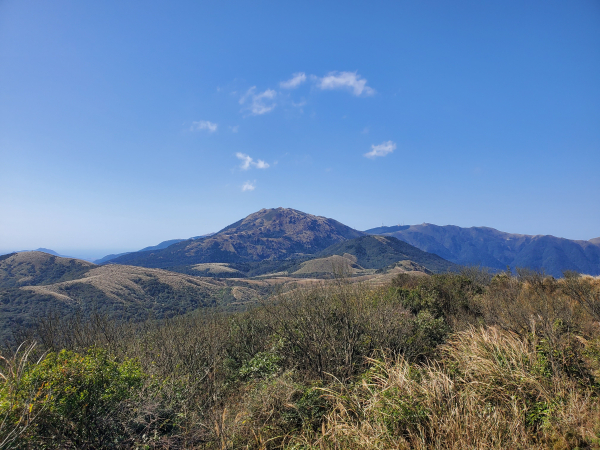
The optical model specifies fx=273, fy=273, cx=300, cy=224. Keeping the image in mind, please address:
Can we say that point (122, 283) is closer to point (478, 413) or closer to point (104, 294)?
point (104, 294)

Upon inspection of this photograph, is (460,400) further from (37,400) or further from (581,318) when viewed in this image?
(581,318)

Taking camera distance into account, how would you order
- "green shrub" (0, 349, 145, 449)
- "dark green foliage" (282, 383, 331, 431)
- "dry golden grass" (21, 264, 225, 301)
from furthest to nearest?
"dry golden grass" (21, 264, 225, 301), "dark green foliage" (282, 383, 331, 431), "green shrub" (0, 349, 145, 449)

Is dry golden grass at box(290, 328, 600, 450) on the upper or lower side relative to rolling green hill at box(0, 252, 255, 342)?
upper

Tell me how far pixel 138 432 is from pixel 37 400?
1.59m

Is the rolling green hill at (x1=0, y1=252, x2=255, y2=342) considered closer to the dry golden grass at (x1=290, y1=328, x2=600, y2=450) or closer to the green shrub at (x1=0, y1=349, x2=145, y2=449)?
the green shrub at (x1=0, y1=349, x2=145, y2=449)

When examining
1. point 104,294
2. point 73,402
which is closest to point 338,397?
point 73,402

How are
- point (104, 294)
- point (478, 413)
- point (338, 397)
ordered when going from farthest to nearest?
point (104, 294) → point (338, 397) → point (478, 413)

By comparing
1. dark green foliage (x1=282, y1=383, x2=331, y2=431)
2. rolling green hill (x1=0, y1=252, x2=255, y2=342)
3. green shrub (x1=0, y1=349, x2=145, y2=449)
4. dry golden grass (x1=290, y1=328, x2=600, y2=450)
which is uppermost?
green shrub (x1=0, y1=349, x2=145, y2=449)

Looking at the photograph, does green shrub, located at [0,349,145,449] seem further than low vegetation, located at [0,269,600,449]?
No

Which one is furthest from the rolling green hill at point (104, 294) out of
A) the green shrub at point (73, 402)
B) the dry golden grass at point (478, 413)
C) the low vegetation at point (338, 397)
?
the dry golden grass at point (478, 413)

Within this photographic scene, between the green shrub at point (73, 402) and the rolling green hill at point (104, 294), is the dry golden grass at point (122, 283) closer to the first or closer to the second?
the rolling green hill at point (104, 294)

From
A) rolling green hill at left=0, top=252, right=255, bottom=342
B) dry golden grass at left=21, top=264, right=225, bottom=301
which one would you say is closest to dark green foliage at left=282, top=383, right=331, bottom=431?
rolling green hill at left=0, top=252, right=255, bottom=342

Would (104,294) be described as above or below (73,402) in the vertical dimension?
below

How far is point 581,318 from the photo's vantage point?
997 centimetres
